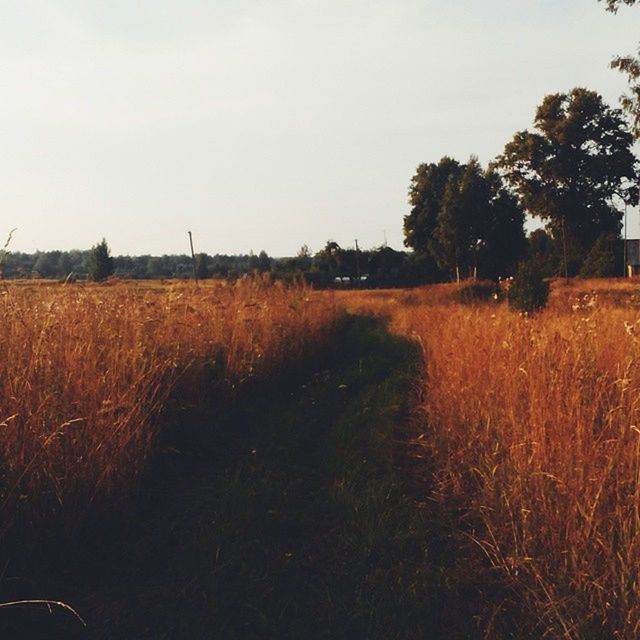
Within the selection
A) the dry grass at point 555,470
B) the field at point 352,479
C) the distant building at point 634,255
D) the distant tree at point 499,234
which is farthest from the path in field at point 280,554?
the distant building at point 634,255

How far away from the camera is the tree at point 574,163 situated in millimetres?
34188

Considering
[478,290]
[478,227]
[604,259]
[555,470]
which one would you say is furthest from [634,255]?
[555,470]

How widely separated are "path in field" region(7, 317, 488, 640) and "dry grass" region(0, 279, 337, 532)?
382mm

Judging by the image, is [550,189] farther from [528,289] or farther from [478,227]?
[528,289]

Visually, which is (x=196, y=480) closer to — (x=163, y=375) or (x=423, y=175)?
(x=163, y=375)

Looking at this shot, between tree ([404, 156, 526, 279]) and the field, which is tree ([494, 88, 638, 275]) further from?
the field

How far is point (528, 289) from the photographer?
483 inches

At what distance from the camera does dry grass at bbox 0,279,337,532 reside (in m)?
2.91

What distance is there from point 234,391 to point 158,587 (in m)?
3.57

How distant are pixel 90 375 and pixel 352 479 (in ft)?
6.13

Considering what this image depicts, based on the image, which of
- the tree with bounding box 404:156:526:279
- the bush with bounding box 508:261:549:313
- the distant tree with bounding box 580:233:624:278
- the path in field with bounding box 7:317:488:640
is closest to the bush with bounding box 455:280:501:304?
the bush with bounding box 508:261:549:313

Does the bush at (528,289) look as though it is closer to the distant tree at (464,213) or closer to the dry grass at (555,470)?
the dry grass at (555,470)

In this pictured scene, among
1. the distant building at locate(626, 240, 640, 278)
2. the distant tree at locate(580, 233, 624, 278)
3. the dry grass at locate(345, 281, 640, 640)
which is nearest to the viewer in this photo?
the dry grass at locate(345, 281, 640, 640)

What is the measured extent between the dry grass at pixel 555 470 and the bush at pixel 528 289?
7.23 metres
